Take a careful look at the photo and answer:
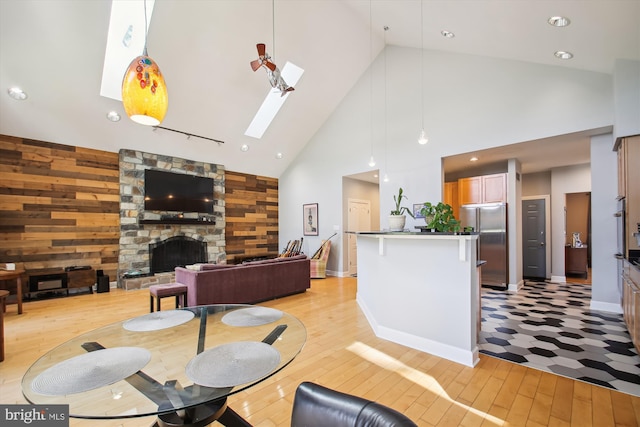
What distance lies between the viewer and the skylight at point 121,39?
4.44 m

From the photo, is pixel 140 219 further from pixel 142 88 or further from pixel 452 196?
pixel 452 196

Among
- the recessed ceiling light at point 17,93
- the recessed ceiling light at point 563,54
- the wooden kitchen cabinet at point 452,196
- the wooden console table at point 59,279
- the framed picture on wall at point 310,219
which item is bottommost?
the wooden console table at point 59,279

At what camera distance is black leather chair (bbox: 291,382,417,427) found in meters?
0.90

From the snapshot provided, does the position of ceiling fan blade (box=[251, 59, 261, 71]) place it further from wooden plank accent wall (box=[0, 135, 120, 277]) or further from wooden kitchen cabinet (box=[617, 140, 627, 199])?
wooden kitchen cabinet (box=[617, 140, 627, 199])

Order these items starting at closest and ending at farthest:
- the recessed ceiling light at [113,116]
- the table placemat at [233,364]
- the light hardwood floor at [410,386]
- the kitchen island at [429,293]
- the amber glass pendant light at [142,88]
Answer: the table placemat at [233,364] → the amber glass pendant light at [142,88] → the light hardwood floor at [410,386] → the kitchen island at [429,293] → the recessed ceiling light at [113,116]

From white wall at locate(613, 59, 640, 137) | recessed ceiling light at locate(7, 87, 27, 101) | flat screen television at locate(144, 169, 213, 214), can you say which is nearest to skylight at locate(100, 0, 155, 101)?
recessed ceiling light at locate(7, 87, 27, 101)

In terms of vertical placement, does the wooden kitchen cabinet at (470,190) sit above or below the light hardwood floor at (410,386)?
above

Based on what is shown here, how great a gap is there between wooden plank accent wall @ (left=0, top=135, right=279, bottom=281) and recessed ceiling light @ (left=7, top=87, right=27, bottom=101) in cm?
101

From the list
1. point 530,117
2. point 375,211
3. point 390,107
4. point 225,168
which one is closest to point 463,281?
point 530,117

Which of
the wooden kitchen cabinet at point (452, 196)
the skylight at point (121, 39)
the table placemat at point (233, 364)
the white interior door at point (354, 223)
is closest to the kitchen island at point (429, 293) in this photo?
the table placemat at point (233, 364)

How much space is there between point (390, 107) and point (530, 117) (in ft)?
8.85

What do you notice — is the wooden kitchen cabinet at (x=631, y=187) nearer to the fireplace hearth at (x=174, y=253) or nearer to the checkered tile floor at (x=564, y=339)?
the checkered tile floor at (x=564, y=339)

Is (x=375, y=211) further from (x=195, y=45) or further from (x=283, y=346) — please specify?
(x=283, y=346)

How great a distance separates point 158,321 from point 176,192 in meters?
5.62
